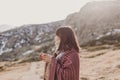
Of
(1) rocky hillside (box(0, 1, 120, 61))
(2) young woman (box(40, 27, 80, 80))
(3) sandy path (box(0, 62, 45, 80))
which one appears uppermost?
(2) young woman (box(40, 27, 80, 80))

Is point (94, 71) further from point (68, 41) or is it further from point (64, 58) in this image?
point (64, 58)

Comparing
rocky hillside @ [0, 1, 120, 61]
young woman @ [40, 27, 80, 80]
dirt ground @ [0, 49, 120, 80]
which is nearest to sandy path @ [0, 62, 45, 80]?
dirt ground @ [0, 49, 120, 80]

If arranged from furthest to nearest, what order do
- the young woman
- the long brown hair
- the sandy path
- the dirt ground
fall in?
the sandy path < the dirt ground < the long brown hair < the young woman

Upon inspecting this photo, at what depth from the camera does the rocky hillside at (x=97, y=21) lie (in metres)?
117

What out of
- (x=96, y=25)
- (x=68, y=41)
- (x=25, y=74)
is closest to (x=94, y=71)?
(x=25, y=74)

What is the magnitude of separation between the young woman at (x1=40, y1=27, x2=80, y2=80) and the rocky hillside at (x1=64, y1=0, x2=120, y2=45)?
9793cm

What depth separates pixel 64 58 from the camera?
8305 millimetres

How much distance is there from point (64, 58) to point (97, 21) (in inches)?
4761

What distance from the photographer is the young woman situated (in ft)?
26.8

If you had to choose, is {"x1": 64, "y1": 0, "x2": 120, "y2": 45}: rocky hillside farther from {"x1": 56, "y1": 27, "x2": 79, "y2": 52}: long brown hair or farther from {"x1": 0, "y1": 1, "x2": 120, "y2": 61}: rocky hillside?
{"x1": 56, "y1": 27, "x2": 79, "y2": 52}: long brown hair

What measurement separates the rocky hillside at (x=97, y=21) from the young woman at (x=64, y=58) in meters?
97.9

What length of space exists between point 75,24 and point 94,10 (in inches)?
524

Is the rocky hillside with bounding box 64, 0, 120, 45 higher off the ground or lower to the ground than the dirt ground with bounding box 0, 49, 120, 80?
lower

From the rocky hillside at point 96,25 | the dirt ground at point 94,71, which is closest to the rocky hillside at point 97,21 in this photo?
the rocky hillside at point 96,25
